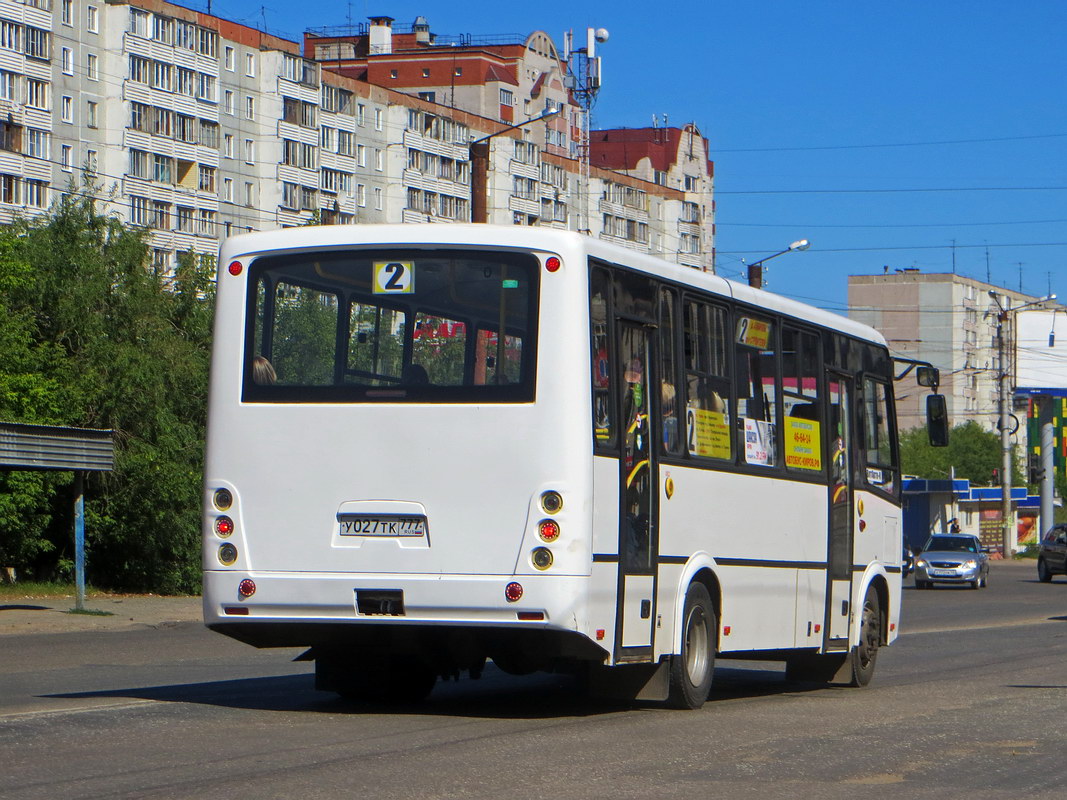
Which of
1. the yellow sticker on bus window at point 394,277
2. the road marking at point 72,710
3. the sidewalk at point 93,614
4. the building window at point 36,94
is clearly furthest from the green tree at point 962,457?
the yellow sticker on bus window at point 394,277

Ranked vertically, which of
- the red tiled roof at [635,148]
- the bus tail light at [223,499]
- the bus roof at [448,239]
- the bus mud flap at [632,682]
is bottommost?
the bus mud flap at [632,682]

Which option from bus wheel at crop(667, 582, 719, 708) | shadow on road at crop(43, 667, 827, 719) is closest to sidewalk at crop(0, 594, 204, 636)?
shadow on road at crop(43, 667, 827, 719)

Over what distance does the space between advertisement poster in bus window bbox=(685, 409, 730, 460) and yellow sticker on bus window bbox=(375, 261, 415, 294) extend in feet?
7.10

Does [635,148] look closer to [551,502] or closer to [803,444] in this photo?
[803,444]

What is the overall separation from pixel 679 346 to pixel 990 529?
3360 inches

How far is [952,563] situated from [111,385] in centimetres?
2228

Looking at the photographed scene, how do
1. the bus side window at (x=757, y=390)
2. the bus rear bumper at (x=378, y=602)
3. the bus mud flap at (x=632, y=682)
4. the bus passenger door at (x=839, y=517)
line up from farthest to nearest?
the bus passenger door at (x=839, y=517), the bus side window at (x=757, y=390), the bus mud flap at (x=632, y=682), the bus rear bumper at (x=378, y=602)

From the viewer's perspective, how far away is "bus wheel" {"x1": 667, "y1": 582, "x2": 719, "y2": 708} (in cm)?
1199

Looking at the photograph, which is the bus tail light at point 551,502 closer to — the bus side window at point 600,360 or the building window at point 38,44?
the bus side window at point 600,360

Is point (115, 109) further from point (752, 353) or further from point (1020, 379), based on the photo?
point (752, 353)

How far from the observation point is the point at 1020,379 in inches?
3538

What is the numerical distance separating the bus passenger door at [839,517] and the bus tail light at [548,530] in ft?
14.6

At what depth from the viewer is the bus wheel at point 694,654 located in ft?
39.3

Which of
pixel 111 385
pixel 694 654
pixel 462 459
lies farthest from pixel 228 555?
pixel 111 385
